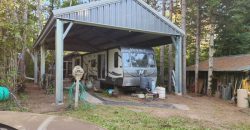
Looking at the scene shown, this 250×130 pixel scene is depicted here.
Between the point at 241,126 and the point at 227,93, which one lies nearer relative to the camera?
the point at 241,126

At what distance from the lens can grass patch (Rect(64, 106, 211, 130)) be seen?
22.2ft

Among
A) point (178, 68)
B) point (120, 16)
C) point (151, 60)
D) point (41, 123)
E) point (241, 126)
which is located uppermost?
point (120, 16)

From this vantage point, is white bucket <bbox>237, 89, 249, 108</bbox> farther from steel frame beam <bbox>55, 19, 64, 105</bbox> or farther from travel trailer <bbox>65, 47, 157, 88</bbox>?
steel frame beam <bbox>55, 19, 64, 105</bbox>

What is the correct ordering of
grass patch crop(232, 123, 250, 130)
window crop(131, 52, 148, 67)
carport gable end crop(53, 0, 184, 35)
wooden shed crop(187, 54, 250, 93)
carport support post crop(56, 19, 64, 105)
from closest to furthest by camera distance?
grass patch crop(232, 123, 250, 130)
carport support post crop(56, 19, 64, 105)
carport gable end crop(53, 0, 184, 35)
window crop(131, 52, 148, 67)
wooden shed crop(187, 54, 250, 93)

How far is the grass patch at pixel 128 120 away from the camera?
678 centimetres

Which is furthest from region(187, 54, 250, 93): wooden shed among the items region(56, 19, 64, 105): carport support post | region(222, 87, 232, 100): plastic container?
region(56, 19, 64, 105): carport support post

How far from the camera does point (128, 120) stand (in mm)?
7352

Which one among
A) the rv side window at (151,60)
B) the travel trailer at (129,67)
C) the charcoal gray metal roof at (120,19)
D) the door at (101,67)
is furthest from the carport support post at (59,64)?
the door at (101,67)

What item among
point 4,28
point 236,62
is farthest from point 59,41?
point 236,62

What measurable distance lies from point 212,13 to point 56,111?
10687mm

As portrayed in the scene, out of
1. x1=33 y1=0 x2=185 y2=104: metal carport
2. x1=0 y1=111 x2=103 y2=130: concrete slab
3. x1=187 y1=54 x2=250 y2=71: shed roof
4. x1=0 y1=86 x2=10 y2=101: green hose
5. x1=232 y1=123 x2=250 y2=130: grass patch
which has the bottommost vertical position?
x1=232 y1=123 x2=250 y2=130: grass patch

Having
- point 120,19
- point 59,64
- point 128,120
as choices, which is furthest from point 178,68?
point 128,120

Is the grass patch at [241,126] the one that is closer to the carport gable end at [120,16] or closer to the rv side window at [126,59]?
the carport gable end at [120,16]

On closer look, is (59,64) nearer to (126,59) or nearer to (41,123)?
(126,59)
